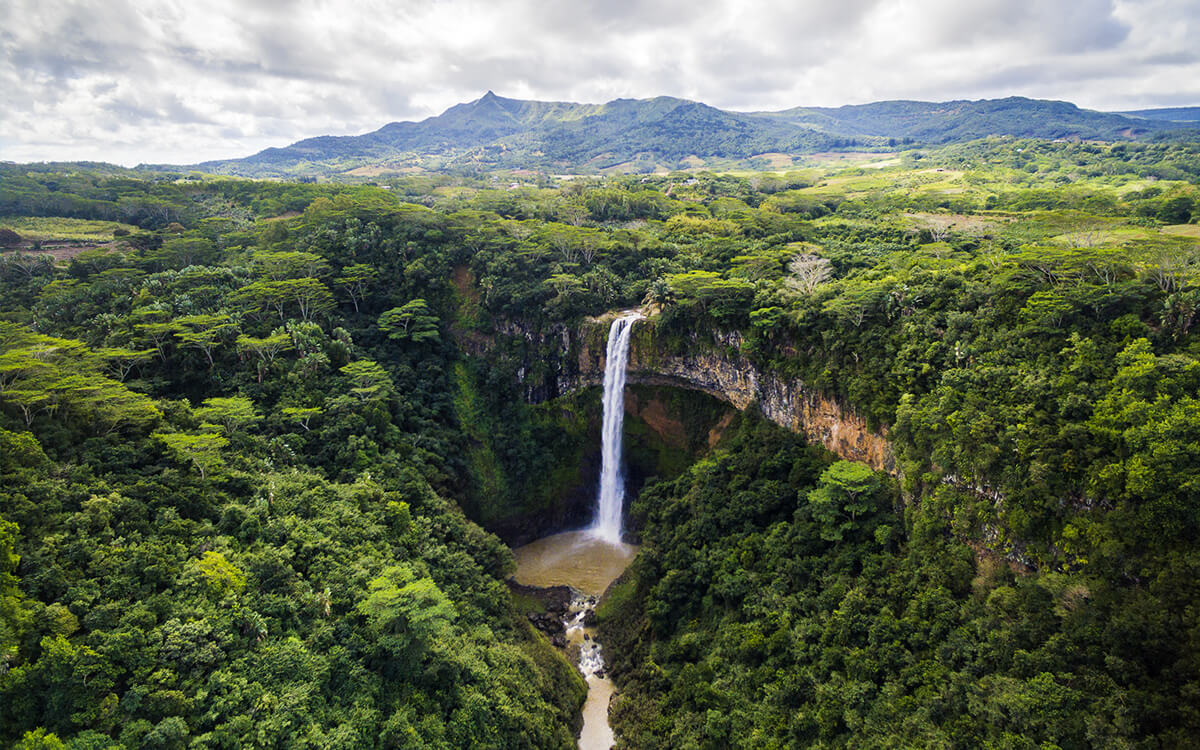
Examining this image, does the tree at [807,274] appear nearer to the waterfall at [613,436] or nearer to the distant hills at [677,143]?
the waterfall at [613,436]

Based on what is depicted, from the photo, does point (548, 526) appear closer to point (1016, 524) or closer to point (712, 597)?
point (712, 597)

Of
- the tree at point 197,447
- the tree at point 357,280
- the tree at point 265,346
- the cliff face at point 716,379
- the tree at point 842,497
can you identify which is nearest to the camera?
the tree at point 197,447

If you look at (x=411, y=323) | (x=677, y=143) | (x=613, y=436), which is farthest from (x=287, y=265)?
(x=677, y=143)

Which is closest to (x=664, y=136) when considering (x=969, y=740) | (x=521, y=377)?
(x=521, y=377)

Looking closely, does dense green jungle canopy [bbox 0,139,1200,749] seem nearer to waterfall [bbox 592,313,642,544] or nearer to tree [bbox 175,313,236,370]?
tree [bbox 175,313,236,370]

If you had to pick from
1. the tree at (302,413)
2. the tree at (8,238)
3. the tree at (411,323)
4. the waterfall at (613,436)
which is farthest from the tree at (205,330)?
the tree at (8,238)

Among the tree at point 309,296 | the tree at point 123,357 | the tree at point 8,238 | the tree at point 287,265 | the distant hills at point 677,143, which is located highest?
the distant hills at point 677,143

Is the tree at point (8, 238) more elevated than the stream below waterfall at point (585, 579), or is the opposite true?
the tree at point (8, 238)

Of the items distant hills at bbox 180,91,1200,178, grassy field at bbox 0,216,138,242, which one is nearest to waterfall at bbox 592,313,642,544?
grassy field at bbox 0,216,138,242
